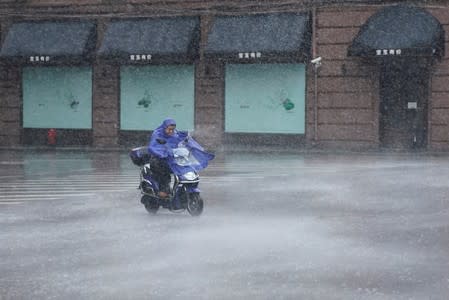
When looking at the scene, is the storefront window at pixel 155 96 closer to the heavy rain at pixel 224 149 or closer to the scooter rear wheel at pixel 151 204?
the heavy rain at pixel 224 149

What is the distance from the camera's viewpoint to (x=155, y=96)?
36.8 m

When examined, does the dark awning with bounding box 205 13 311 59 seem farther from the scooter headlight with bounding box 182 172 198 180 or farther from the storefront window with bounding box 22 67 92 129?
the scooter headlight with bounding box 182 172 198 180

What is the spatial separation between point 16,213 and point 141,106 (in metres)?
22.8

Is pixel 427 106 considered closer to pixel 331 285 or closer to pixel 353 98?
pixel 353 98

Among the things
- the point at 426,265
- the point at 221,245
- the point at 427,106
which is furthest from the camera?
the point at 427,106

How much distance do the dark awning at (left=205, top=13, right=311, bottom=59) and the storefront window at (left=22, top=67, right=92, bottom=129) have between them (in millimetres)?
5883

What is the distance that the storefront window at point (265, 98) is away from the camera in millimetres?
34438

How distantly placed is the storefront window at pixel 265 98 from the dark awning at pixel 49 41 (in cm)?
567

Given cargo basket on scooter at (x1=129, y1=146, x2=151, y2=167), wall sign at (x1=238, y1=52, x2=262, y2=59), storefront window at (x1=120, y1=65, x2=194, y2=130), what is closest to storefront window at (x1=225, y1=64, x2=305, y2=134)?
wall sign at (x1=238, y1=52, x2=262, y2=59)

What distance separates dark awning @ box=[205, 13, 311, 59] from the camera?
3359 centimetres

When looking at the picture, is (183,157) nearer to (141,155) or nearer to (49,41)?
(141,155)

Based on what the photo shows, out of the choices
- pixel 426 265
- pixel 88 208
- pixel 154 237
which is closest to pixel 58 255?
pixel 154 237

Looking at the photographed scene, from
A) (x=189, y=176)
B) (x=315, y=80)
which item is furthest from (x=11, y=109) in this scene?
(x=189, y=176)

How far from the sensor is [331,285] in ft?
27.7
